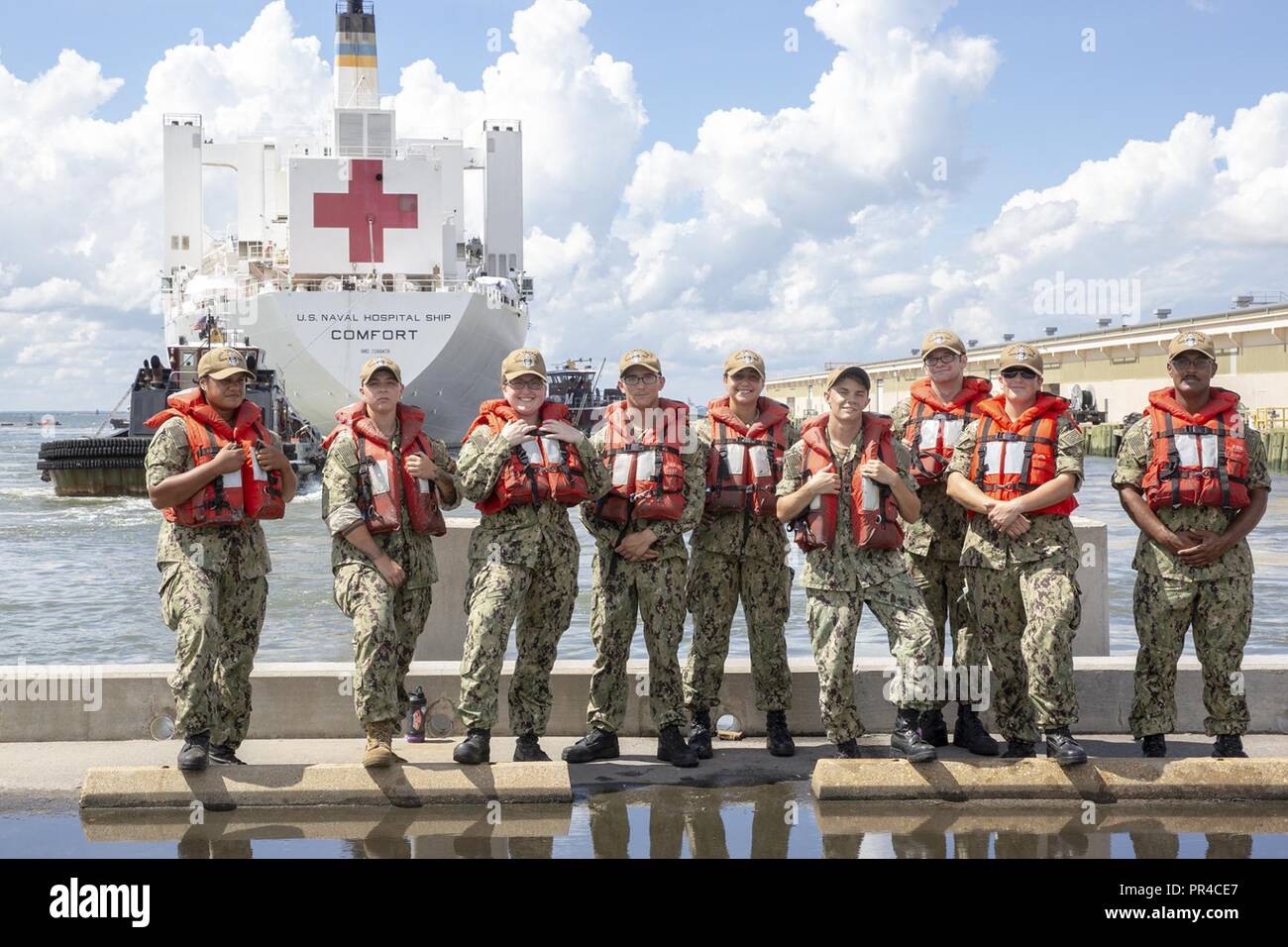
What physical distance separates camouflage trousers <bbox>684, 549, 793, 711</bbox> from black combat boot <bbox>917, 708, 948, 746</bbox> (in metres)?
0.66

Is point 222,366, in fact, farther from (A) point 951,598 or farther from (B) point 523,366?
(A) point 951,598

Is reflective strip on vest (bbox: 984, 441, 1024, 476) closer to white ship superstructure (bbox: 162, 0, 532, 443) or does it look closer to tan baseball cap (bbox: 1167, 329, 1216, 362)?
tan baseball cap (bbox: 1167, 329, 1216, 362)

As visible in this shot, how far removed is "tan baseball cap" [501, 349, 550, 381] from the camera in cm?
559

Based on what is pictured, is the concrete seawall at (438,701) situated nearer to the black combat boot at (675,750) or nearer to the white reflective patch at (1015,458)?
the black combat boot at (675,750)

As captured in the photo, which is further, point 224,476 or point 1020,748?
point 1020,748

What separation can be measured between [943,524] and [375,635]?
9.01ft

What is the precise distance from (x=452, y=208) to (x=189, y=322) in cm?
1158

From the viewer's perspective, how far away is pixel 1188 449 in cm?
556

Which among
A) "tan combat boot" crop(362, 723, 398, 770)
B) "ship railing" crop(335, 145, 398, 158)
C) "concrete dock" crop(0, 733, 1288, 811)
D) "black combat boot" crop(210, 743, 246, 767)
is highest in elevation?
"ship railing" crop(335, 145, 398, 158)

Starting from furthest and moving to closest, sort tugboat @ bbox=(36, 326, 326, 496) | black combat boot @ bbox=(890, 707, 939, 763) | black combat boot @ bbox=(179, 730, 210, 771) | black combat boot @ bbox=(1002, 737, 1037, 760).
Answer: tugboat @ bbox=(36, 326, 326, 496)
black combat boot @ bbox=(1002, 737, 1037, 760)
black combat boot @ bbox=(890, 707, 939, 763)
black combat boot @ bbox=(179, 730, 210, 771)

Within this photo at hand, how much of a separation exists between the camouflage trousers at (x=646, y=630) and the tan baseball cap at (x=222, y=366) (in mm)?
1827

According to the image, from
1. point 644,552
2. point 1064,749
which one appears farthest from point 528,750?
point 1064,749

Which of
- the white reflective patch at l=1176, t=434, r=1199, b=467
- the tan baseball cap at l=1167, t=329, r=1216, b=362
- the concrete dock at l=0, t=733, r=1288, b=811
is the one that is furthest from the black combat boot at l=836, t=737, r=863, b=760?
the tan baseball cap at l=1167, t=329, r=1216, b=362
